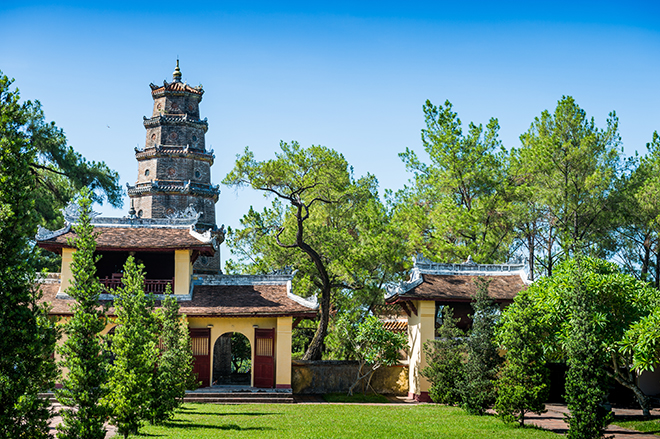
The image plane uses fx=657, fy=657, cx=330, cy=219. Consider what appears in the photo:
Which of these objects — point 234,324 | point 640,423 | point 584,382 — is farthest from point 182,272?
point 640,423

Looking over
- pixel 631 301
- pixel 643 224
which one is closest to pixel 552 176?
pixel 643 224

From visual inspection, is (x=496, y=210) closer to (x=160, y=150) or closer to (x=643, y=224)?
(x=643, y=224)

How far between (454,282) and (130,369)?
14705mm

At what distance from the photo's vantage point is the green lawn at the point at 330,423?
15805 mm

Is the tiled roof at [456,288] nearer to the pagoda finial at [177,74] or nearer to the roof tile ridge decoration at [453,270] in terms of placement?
the roof tile ridge decoration at [453,270]

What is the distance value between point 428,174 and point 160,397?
2067 cm

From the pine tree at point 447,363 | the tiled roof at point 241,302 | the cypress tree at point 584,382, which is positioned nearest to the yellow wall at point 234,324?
the tiled roof at point 241,302

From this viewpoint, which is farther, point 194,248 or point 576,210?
point 576,210

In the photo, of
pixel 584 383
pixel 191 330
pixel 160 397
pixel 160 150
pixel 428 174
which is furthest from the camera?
pixel 160 150

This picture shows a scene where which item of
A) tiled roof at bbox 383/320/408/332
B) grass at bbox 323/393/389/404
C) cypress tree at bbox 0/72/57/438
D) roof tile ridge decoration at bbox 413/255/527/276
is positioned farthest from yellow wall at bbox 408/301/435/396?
cypress tree at bbox 0/72/57/438

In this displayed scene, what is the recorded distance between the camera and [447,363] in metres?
22.3

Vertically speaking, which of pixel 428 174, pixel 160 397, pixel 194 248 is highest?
pixel 428 174

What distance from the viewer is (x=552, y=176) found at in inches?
1214

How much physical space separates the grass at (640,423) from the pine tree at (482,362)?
12.0 ft
